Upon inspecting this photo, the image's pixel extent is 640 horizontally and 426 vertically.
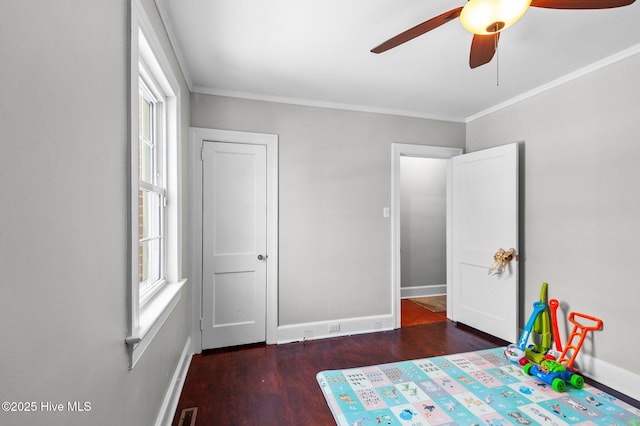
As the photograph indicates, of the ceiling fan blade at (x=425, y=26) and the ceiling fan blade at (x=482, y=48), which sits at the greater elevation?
the ceiling fan blade at (x=482, y=48)

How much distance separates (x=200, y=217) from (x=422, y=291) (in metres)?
3.70

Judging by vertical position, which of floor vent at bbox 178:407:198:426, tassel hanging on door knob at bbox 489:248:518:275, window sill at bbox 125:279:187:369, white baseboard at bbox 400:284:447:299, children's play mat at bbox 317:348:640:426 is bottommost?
floor vent at bbox 178:407:198:426

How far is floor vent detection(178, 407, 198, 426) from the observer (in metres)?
1.93

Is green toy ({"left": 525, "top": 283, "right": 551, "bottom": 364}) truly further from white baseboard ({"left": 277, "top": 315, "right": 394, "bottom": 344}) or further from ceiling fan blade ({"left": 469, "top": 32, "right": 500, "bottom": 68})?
ceiling fan blade ({"left": 469, "top": 32, "right": 500, "bottom": 68})

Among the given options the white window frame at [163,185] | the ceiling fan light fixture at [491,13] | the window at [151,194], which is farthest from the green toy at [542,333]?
the window at [151,194]

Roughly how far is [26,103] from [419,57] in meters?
2.45

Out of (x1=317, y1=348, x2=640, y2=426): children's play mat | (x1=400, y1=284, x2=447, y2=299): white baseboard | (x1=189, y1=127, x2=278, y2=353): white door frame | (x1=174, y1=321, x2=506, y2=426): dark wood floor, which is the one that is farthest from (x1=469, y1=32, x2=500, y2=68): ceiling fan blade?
(x1=400, y1=284, x2=447, y2=299): white baseboard

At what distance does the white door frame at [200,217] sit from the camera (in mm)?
2887

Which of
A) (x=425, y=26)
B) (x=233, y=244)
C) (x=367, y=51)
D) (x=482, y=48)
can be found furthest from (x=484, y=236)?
(x=233, y=244)

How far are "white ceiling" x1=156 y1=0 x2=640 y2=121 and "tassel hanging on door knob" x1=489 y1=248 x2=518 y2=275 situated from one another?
1590 mm

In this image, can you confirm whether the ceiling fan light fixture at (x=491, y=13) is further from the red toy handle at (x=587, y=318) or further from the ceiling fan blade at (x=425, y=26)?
the red toy handle at (x=587, y=318)

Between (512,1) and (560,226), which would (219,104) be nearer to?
(512,1)

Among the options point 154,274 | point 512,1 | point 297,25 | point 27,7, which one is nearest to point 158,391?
point 154,274

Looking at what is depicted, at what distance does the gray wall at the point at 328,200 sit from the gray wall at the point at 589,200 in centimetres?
137
